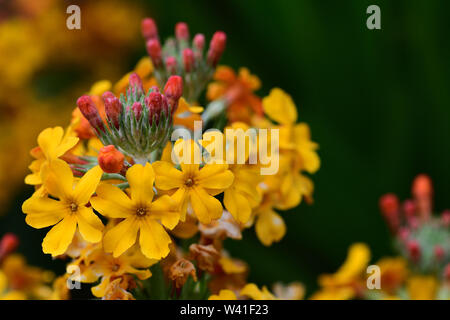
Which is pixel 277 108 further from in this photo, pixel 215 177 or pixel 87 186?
pixel 87 186

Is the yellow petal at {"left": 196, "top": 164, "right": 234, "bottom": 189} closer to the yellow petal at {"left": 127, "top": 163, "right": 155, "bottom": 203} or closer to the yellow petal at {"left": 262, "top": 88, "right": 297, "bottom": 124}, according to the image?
the yellow petal at {"left": 127, "top": 163, "right": 155, "bottom": 203}

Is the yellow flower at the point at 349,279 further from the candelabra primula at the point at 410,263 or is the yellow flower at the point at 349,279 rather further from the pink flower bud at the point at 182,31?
the pink flower bud at the point at 182,31

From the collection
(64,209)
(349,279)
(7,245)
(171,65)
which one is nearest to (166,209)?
(64,209)

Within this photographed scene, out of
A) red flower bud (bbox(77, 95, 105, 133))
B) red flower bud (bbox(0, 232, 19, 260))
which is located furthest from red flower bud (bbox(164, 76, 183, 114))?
red flower bud (bbox(0, 232, 19, 260))

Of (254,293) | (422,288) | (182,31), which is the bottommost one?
(422,288)

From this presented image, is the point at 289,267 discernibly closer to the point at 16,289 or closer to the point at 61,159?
the point at 16,289

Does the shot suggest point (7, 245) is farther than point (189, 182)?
Yes
